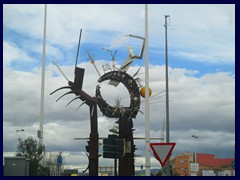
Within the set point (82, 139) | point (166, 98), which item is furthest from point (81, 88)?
point (166, 98)

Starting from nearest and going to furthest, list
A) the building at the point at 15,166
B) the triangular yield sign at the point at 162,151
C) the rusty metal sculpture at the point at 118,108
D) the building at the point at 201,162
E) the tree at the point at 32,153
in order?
1. the triangular yield sign at the point at 162,151
2. the building at the point at 15,166
3. the rusty metal sculpture at the point at 118,108
4. the tree at the point at 32,153
5. the building at the point at 201,162

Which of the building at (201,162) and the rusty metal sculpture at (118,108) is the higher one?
the rusty metal sculpture at (118,108)

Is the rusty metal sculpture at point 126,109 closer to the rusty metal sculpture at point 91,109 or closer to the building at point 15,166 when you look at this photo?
the rusty metal sculpture at point 91,109

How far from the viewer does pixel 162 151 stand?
41.7 feet

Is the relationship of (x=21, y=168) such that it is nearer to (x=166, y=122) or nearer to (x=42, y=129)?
(x=42, y=129)

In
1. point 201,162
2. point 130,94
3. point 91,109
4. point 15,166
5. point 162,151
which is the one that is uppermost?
point 130,94

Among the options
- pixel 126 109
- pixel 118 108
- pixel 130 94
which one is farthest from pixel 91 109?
pixel 130 94

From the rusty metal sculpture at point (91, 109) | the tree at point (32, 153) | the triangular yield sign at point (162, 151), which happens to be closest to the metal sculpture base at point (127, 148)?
the rusty metal sculpture at point (91, 109)

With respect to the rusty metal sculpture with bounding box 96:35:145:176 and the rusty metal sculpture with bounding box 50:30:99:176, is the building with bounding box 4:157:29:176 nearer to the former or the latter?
the rusty metal sculpture with bounding box 50:30:99:176

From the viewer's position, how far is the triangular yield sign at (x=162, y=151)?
41.5ft

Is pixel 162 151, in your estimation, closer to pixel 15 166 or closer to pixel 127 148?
pixel 15 166

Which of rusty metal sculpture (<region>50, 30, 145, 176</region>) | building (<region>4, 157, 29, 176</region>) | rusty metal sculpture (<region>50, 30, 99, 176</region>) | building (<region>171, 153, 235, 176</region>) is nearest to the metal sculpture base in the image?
rusty metal sculpture (<region>50, 30, 145, 176</region>)

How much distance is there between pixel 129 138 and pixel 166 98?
4.17 meters

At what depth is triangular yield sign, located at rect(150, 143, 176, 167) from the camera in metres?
12.7
